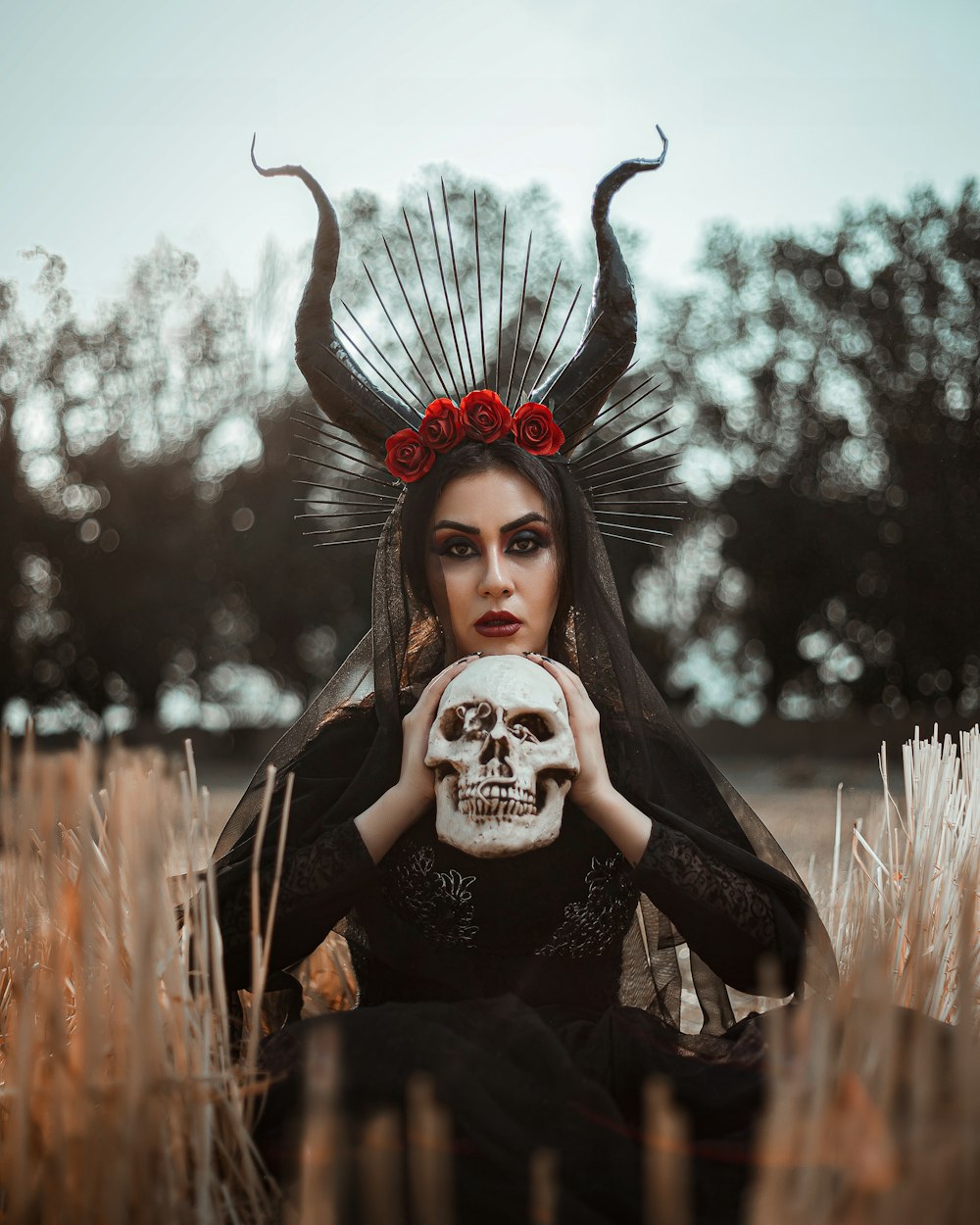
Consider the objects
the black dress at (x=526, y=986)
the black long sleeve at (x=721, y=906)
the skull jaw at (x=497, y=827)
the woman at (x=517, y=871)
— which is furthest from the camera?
the black long sleeve at (x=721, y=906)

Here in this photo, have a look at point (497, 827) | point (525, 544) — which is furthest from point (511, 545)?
point (497, 827)

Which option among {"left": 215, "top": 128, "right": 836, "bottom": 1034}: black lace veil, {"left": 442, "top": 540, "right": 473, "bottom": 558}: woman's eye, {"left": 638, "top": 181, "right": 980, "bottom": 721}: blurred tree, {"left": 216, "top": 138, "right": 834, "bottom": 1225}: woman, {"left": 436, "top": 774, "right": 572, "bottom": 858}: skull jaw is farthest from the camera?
{"left": 638, "top": 181, "right": 980, "bottom": 721}: blurred tree

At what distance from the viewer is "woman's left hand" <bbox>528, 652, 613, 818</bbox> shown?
2213mm

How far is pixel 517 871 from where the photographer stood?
2.33m

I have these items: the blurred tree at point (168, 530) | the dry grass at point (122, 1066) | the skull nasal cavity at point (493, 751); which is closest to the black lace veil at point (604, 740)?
the skull nasal cavity at point (493, 751)

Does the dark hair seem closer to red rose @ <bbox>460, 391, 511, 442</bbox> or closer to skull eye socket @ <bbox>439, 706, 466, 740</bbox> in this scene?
red rose @ <bbox>460, 391, 511, 442</bbox>

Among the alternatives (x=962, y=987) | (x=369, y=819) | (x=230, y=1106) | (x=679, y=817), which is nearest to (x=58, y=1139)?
(x=230, y=1106)

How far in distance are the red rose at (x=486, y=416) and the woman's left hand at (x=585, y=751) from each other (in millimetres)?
571

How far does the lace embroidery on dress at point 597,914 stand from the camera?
2.34 m

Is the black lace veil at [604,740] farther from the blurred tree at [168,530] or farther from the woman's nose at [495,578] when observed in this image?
the blurred tree at [168,530]

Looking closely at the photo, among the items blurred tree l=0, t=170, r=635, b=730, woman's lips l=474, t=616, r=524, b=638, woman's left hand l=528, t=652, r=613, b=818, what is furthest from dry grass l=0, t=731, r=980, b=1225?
blurred tree l=0, t=170, r=635, b=730

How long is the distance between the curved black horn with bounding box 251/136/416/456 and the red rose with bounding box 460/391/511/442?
0.22 m

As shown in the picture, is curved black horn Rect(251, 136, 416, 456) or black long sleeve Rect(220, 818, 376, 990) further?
curved black horn Rect(251, 136, 416, 456)

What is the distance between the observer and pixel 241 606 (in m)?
16.6
